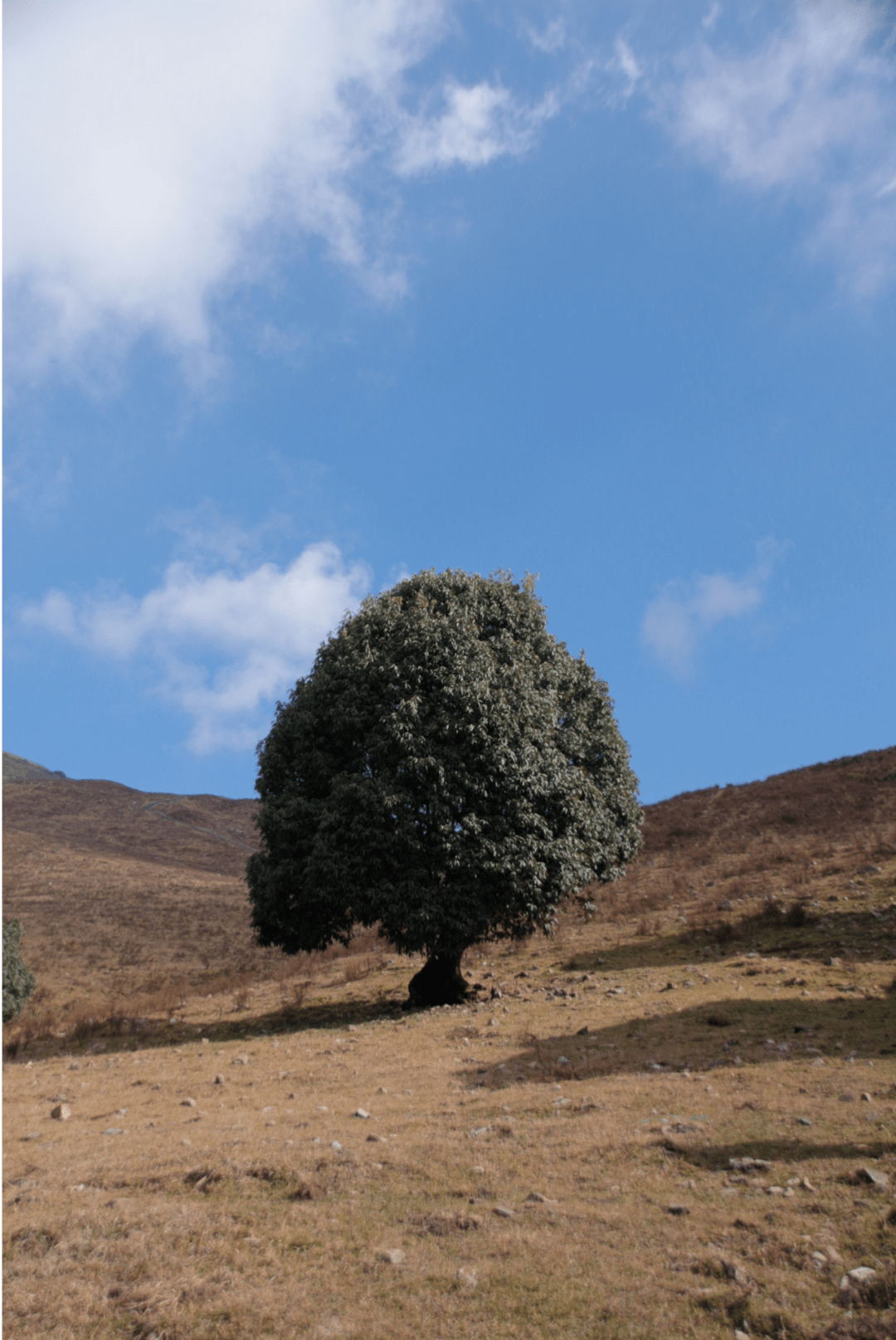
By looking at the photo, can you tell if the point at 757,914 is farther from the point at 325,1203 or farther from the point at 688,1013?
the point at 325,1203

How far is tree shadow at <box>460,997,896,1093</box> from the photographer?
38.0 feet

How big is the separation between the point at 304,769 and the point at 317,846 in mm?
2955

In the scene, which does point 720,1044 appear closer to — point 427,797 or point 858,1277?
point 858,1277

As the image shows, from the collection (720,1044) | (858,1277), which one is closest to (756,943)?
(720,1044)

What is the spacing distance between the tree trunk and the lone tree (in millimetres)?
46

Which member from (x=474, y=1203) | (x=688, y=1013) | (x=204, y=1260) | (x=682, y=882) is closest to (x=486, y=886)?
(x=688, y=1013)

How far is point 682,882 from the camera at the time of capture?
32.1 metres

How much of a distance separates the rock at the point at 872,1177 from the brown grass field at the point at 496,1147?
29mm

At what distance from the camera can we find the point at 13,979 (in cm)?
2255

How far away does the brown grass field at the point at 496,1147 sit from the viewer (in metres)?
5.18

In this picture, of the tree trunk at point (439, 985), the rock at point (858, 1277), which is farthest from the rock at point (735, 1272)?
the tree trunk at point (439, 985)

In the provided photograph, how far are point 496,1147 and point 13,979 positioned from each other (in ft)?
66.3

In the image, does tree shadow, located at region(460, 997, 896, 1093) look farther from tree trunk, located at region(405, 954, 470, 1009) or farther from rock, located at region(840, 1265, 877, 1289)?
tree trunk, located at region(405, 954, 470, 1009)

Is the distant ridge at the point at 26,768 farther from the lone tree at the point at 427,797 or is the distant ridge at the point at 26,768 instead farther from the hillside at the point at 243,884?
the lone tree at the point at 427,797
